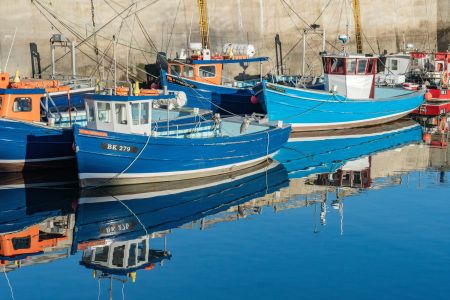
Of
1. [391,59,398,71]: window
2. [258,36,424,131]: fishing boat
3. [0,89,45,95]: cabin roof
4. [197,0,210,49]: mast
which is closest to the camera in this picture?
[0,89,45,95]: cabin roof

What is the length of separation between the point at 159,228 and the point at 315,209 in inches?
158

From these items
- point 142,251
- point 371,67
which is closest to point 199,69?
point 371,67

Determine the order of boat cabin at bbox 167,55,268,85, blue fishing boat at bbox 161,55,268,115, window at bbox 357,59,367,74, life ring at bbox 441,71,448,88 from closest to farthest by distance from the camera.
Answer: window at bbox 357,59,367,74, blue fishing boat at bbox 161,55,268,115, boat cabin at bbox 167,55,268,85, life ring at bbox 441,71,448,88

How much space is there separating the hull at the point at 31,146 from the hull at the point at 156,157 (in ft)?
7.38

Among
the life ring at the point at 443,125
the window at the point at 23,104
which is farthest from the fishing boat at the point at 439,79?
the window at the point at 23,104

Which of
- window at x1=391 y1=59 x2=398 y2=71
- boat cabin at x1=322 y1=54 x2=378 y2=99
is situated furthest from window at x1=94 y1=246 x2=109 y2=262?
window at x1=391 y1=59 x2=398 y2=71

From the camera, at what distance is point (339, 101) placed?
3184 cm

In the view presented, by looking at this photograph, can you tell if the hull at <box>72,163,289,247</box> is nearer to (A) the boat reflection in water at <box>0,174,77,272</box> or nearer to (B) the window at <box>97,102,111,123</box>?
(A) the boat reflection in water at <box>0,174,77,272</box>

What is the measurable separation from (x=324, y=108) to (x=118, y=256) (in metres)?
15.8

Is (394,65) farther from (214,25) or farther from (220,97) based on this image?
(220,97)

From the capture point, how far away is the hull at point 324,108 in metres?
30.5

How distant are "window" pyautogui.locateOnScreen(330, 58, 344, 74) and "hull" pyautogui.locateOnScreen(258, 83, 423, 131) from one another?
1222 millimetres

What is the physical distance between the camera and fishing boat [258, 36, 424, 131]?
101 feet

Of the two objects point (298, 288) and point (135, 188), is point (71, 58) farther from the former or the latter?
point (298, 288)
